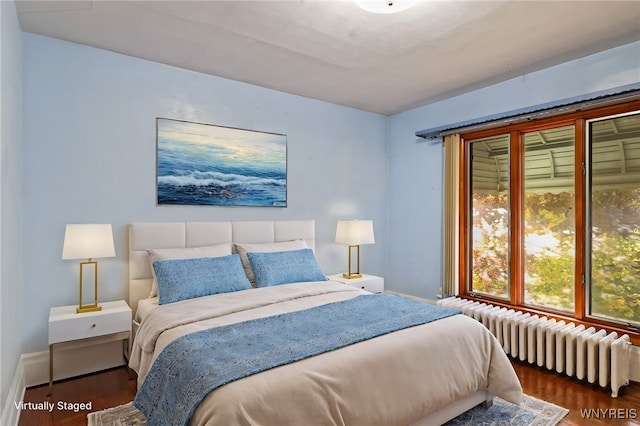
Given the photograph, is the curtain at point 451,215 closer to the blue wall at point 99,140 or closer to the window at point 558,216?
the window at point 558,216

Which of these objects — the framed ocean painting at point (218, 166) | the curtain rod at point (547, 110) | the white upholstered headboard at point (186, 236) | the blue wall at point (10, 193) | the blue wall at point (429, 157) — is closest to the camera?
the blue wall at point (10, 193)

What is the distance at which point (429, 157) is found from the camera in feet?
14.8

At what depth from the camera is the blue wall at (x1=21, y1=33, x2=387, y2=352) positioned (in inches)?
110

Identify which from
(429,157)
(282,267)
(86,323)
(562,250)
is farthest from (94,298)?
(562,250)

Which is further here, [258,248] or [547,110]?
[258,248]

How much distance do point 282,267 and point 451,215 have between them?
6.73 feet

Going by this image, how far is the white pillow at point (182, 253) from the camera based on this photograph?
305 cm

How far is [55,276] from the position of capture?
2873 mm

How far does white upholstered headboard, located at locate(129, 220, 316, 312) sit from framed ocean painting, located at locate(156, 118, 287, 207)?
0.77ft

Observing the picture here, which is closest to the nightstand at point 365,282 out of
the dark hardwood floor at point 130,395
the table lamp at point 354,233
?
the table lamp at point 354,233

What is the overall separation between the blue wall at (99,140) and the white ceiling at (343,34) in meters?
0.18

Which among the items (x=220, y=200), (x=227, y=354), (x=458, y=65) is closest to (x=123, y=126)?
(x=220, y=200)

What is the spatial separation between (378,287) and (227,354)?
2675 mm

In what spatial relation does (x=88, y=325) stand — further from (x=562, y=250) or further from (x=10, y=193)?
(x=562, y=250)
